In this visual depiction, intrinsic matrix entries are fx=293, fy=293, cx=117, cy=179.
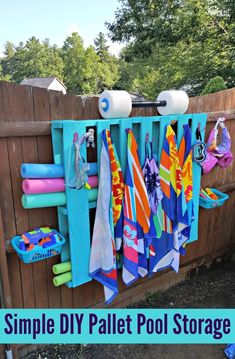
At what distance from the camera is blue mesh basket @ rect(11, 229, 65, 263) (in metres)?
1.66

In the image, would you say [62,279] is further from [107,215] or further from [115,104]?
[115,104]

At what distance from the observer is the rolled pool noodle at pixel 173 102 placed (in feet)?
6.82

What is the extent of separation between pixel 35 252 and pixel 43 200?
0.98ft

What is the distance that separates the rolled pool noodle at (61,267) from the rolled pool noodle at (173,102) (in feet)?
4.13

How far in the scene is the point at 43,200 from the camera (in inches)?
68.2

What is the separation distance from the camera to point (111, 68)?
49.2 meters

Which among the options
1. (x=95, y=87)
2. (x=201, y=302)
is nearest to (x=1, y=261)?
(x=201, y=302)

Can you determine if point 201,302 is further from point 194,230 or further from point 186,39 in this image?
point 186,39

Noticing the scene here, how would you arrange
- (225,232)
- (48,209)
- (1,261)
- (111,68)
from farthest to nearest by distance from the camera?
(111,68)
(225,232)
(48,209)
(1,261)

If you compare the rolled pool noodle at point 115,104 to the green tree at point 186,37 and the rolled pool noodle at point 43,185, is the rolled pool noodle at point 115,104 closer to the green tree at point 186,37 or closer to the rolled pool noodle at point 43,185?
the rolled pool noodle at point 43,185

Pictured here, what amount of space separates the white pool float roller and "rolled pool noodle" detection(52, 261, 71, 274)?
39.4 inches

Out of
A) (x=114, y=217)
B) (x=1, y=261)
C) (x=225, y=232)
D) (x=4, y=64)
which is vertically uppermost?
(x=4, y=64)

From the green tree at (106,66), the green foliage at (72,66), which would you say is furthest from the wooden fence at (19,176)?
the green tree at (106,66)

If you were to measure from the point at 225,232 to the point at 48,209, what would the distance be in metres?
2.07
